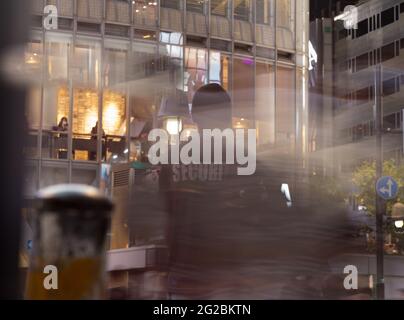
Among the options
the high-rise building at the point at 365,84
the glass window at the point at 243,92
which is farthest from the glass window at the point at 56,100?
the high-rise building at the point at 365,84

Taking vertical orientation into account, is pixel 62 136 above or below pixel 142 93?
below

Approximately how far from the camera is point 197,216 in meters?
3.66

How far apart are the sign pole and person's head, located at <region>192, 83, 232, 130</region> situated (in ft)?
2.66

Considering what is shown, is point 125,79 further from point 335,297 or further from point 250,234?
point 335,297

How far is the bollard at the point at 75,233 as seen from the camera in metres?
1.79

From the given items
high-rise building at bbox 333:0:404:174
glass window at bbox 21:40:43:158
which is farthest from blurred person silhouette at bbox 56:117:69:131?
high-rise building at bbox 333:0:404:174

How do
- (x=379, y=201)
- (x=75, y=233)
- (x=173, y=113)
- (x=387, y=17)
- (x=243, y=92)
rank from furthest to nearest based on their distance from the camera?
1. (x=387, y=17)
2. (x=379, y=201)
3. (x=243, y=92)
4. (x=173, y=113)
5. (x=75, y=233)

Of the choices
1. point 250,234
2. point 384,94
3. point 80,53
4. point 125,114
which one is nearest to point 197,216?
point 250,234

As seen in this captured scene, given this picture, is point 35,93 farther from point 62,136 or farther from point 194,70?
point 194,70

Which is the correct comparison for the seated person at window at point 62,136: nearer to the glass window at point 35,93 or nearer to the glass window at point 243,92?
the glass window at point 35,93

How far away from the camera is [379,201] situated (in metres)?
4.03

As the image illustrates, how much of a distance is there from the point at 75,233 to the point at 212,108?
2.05 metres

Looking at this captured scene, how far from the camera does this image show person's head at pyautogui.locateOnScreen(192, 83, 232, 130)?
380cm

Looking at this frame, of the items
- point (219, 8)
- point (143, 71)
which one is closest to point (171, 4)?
point (219, 8)
